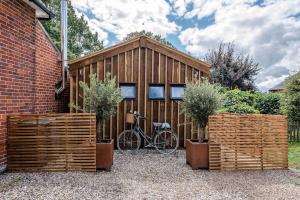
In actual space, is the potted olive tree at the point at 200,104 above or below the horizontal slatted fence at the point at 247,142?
above

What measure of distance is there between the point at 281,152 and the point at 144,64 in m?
4.93

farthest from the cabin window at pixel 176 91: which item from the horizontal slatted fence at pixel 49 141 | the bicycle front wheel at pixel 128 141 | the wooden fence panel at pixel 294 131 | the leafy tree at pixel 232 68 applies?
the leafy tree at pixel 232 68

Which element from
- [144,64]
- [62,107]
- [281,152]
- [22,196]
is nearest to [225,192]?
[281,152]

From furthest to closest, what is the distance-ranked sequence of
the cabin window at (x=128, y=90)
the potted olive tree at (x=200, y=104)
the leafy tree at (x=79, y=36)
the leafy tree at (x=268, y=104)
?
the leafy tree at (x=79, y=36)
the leafy tree at (x=268, y=104)
the cabin window at (x=128, y=90)
the potted olive tree at (x=200, y=104)

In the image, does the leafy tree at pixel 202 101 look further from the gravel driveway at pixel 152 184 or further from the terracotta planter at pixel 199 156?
the gravel driveway at pixel 152 184

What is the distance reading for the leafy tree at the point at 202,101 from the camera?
23.6ft

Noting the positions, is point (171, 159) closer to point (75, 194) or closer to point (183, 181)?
point (183, 181)

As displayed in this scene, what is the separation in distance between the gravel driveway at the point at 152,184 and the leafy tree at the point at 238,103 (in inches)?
247

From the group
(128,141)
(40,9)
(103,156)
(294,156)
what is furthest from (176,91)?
(40,9)

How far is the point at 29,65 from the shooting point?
760cm

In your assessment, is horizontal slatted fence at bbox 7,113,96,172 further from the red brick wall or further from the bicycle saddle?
the bicycle saddle

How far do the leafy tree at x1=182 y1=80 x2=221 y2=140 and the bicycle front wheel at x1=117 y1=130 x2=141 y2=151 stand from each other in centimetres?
257

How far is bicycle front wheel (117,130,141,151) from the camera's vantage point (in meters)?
9.29

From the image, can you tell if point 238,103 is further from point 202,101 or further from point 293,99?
point 202,101
